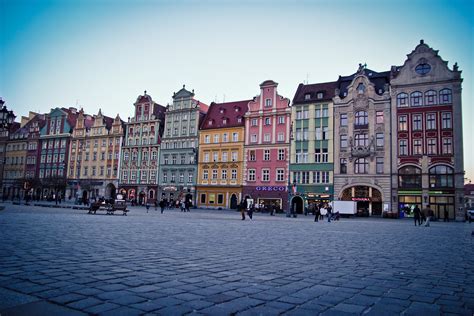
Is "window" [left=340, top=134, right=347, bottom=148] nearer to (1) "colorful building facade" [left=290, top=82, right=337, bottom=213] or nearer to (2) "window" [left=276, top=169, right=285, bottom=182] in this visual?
(1) "colorful building facade" [left=290, top=82, right=337, bottom=213]

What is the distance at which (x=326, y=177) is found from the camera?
Answer: 51562 mm

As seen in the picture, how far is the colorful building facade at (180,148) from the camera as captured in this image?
62.9 meters

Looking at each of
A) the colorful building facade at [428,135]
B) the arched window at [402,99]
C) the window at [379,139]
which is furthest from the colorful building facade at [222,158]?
the colorful building facade at [428,135]

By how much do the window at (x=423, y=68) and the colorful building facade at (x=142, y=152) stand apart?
42.7 m

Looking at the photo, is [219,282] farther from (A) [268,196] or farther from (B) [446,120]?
(A) [268,196]

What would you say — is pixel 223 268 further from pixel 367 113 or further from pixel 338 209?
pixel 367 113

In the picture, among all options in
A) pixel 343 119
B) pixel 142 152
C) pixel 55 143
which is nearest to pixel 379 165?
pixel 343 119

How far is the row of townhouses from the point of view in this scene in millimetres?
46250

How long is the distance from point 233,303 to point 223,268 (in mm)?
2215

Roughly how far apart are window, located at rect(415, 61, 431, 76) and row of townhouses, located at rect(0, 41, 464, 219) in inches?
6.5

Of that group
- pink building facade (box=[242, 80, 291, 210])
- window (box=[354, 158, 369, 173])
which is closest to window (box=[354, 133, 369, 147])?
window (box=[354, 158, 369, 173])

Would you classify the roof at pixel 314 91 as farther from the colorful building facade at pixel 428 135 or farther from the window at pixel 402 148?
the window at pixel 402 148

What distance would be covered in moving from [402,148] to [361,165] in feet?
18.2

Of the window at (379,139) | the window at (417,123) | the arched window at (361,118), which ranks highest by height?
the arched window at (361,118)
